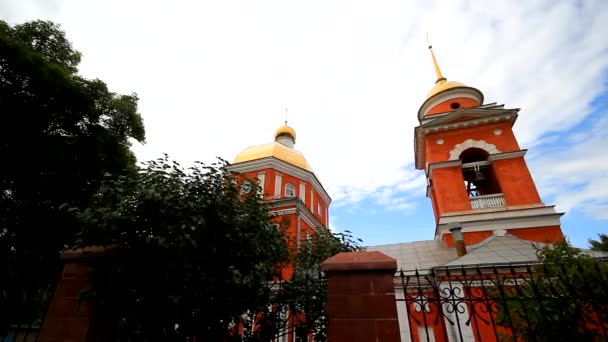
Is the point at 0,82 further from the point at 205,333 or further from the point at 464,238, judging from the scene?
the point at 464,238

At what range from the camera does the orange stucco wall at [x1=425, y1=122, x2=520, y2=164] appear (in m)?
13.6

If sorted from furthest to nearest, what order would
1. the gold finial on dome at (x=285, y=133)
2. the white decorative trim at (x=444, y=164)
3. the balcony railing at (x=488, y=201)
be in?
the gold finial on dome at (x=285, y=133) < the white decorative trim at (x=444, y=164) < the balcony railing at (x=488, y=201)

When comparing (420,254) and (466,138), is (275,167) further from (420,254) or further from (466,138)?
(466,138)

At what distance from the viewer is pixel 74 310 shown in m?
3.33

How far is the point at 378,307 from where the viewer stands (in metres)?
2.94

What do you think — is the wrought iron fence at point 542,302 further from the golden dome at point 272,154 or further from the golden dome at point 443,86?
the golden dome at point 272,154

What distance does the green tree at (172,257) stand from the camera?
11.5ft

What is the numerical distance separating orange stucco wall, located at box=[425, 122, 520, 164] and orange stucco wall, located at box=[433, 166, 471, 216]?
0.75m

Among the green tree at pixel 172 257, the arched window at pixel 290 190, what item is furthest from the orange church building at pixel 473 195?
the green tree at pixel 172 257

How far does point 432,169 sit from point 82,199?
49.5ft

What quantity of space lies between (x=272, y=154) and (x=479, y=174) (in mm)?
12130

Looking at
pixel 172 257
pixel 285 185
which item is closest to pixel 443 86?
pixel 285 185

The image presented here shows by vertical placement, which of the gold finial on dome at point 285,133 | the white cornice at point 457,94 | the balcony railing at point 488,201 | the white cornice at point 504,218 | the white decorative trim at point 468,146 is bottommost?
the white cornice at point 504,218

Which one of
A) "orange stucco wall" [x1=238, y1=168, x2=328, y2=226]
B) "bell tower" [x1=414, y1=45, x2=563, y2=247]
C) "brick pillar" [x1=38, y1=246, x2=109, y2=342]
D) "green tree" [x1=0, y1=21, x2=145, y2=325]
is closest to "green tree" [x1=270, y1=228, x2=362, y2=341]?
"brick pillar" [x1=38, y1=246, x2=109, y2=342]
